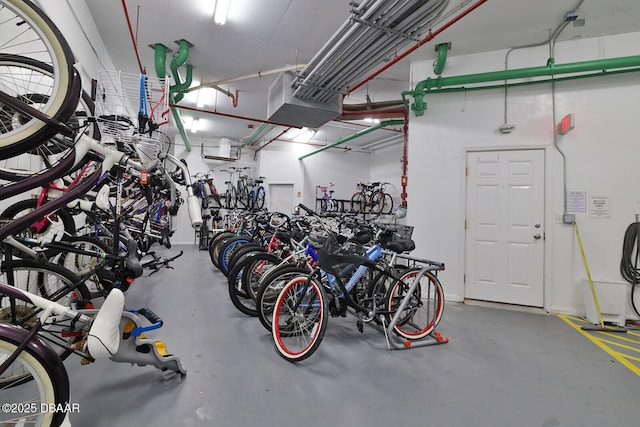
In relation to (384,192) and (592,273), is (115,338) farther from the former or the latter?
(384,192)

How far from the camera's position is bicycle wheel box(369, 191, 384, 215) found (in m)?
8.04

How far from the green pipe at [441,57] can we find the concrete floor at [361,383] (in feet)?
10.7

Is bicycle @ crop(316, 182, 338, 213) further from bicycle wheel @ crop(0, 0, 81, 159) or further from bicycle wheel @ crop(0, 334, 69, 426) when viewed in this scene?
bicycle wheel @ crop(0, 334, 69, 426)

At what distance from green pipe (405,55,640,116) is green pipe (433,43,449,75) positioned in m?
0.23

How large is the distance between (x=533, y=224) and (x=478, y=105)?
1724 millimetres

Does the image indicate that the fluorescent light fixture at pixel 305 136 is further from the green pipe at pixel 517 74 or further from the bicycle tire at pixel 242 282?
the bicycle tire at pixel 242 282

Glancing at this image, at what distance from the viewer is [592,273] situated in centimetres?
322

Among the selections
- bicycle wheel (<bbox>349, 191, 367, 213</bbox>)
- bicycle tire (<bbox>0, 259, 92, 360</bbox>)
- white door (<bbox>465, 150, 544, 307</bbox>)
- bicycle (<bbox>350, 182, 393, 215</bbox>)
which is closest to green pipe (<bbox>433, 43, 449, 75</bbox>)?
white door (<bbox>465, 150, 544, 307</bbox>)

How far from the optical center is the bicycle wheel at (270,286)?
7.63 feet

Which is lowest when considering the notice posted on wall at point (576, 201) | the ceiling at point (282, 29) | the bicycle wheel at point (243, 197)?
the notice posted on wall at point (576, 201)

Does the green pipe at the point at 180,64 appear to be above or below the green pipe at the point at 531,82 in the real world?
above

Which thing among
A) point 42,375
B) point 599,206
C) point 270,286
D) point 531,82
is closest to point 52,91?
point 42,375

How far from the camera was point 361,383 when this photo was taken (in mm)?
1785

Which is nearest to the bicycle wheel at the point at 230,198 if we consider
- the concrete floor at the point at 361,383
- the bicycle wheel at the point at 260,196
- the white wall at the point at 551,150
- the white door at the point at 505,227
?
the bicycle wheel at the point at 260,196
